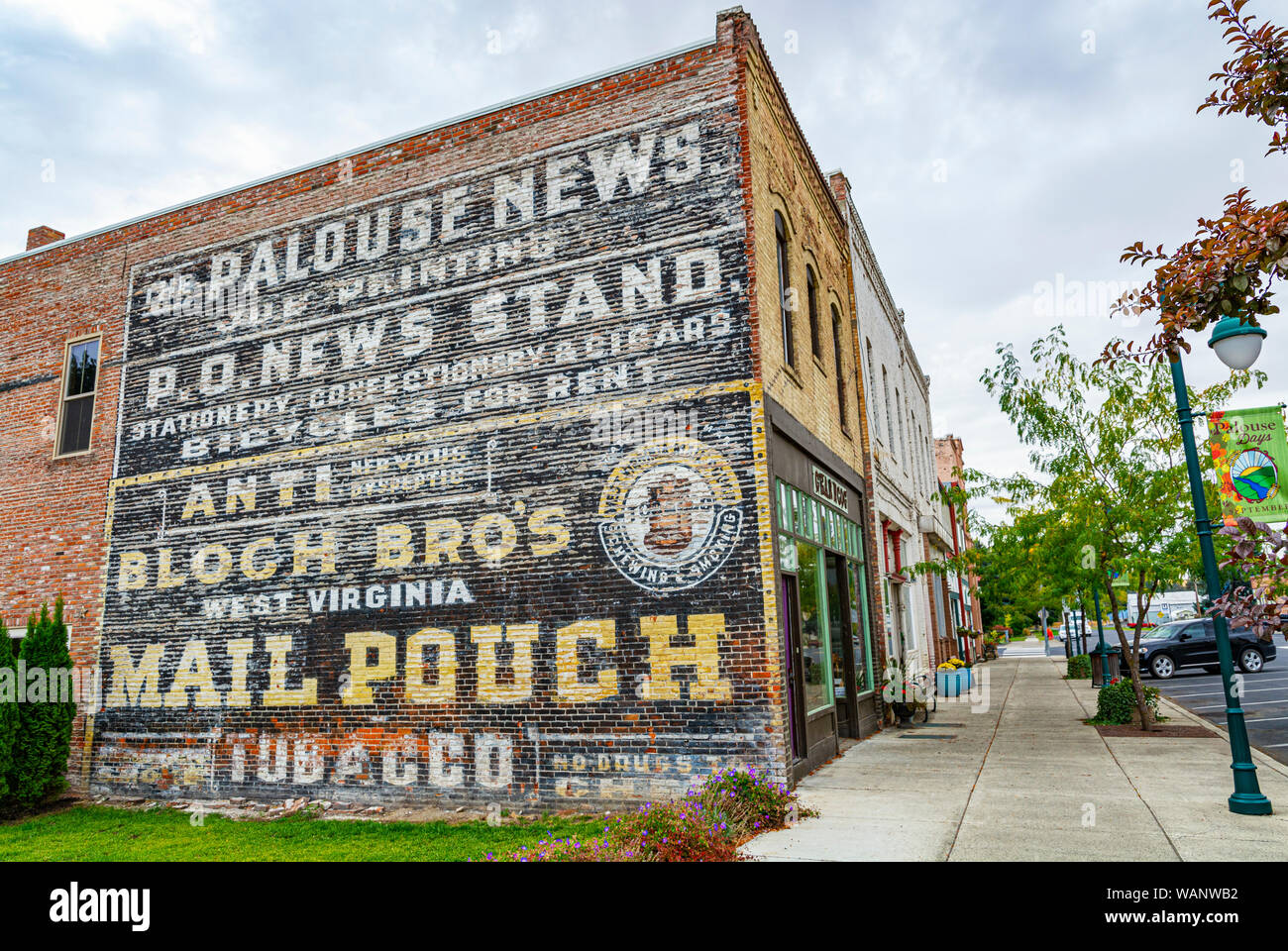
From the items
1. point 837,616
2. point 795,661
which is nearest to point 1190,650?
point 837,616

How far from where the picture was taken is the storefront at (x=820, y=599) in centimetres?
1035

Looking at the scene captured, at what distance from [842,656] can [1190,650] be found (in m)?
15.6

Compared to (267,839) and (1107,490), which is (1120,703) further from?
(267,839)

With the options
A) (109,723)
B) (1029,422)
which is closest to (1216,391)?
(1029,422)

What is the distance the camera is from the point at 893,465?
63.6 feet

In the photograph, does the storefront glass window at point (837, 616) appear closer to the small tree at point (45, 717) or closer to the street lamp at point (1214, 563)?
the street lamp at point (1214, 563)

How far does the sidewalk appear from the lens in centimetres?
669

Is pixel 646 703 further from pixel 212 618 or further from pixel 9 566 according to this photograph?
pixel 9 566

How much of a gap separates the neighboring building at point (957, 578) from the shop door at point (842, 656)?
1983 cm

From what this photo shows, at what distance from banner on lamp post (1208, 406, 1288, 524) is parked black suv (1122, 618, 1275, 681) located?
16440mm

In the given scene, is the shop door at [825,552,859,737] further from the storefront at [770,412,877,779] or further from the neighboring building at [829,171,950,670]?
the neighboring building at [829,171,950,670]

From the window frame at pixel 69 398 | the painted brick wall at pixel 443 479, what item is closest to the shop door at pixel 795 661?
the painted brick wall at pixel 443 479

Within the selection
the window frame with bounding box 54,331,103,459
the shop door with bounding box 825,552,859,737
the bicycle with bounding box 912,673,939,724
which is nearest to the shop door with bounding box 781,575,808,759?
the shop door with bounding box 825,552,859,737

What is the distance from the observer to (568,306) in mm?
10602
